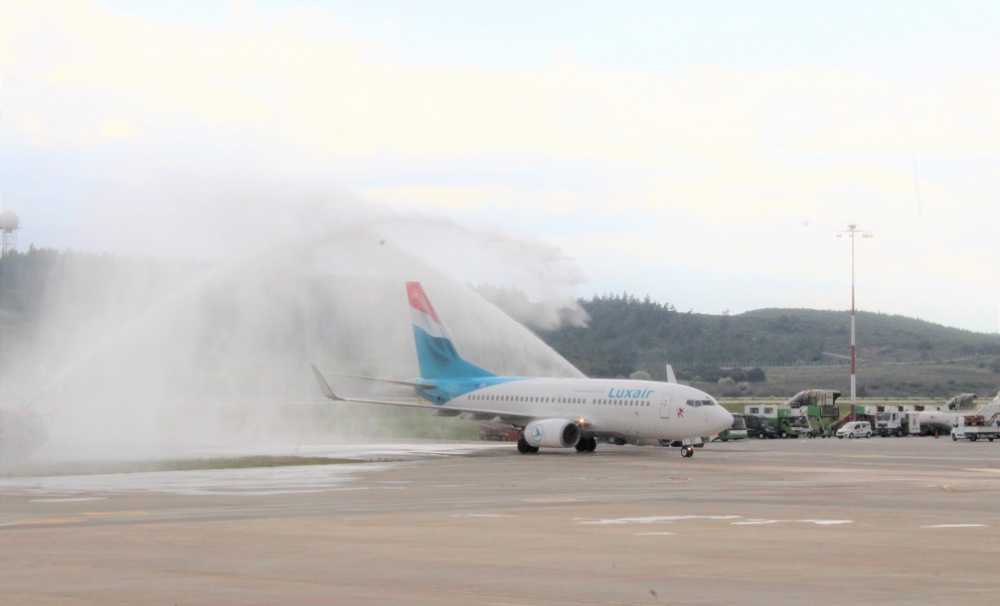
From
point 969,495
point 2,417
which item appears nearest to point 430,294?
point 2,417

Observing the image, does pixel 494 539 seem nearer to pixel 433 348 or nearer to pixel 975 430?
pixel 433 348

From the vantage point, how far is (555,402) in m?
69.6

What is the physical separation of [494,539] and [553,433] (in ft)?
140

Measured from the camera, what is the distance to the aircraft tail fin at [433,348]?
247ft

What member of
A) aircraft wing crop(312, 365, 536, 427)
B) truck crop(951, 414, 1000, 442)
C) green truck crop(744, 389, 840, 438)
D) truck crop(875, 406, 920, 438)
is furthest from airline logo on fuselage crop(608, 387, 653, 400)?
truck crop(875, 406, 920, 438)

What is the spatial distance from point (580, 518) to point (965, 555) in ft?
29.9

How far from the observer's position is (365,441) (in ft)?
259

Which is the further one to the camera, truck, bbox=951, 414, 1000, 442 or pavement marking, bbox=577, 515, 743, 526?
truck, bbox=951, 414, 1000, 442

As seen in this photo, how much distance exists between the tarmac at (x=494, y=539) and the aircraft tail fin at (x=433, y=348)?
2792 cm

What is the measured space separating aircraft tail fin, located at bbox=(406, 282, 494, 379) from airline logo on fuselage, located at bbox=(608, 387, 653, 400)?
10.5 metres

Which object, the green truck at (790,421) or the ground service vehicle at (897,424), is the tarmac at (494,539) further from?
the ground service vehicle at (897,424)

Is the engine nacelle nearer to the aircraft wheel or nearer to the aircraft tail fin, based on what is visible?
the aircraft wheel

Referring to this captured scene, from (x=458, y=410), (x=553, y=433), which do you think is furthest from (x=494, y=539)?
(x=458, y=410)

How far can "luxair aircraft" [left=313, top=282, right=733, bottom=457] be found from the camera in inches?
2542
